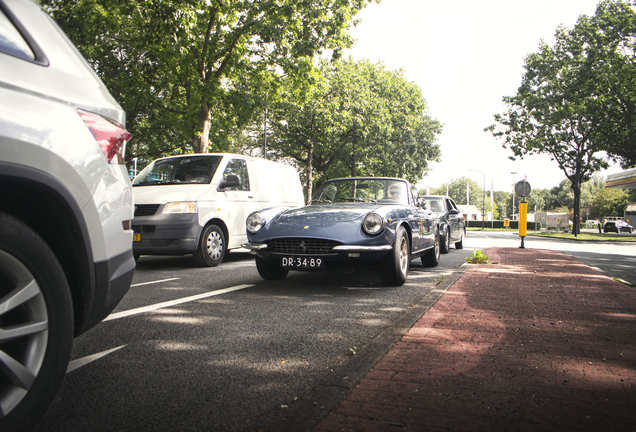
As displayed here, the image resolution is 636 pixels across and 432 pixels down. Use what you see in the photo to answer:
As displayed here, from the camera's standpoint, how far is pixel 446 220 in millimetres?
12156

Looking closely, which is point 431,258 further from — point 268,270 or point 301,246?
point 301,246

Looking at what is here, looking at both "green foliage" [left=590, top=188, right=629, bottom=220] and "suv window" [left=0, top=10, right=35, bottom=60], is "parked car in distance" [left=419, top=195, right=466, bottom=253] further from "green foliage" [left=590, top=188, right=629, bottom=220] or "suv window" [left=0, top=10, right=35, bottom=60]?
"green foliage" [left=590, top=188, right=629, bottom=220]

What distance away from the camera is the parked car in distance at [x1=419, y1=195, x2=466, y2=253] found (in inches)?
469

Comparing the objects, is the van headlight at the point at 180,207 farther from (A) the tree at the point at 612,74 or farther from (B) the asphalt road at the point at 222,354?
(A) the tree at the point at 612,74

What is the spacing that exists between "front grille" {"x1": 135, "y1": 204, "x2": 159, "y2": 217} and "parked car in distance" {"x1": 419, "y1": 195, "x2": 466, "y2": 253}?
20.6 feet

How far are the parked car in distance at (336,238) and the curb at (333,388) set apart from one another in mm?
1613

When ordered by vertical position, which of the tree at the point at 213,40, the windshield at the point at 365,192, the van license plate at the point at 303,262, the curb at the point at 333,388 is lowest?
the curb at the point at 333,388

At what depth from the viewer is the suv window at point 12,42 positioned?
196 centimetres

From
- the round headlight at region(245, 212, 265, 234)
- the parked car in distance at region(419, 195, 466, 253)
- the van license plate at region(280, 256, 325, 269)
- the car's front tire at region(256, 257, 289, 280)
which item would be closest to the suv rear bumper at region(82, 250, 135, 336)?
the van license plate at region(280, 256, 325, 269)

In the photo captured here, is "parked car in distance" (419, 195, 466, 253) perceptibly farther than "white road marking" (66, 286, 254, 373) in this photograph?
Yes

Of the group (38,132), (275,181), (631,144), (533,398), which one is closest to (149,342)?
(38,132)

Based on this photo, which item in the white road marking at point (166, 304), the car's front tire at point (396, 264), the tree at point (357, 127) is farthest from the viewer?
the tree at point (357, 127)

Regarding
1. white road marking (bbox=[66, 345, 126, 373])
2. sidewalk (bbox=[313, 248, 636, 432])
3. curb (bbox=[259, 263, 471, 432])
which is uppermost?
white road marking (bbox=[66, 345, 126, 373])

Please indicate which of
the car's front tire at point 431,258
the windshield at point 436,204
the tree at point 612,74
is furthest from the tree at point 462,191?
the car's front tire at point 431,258
